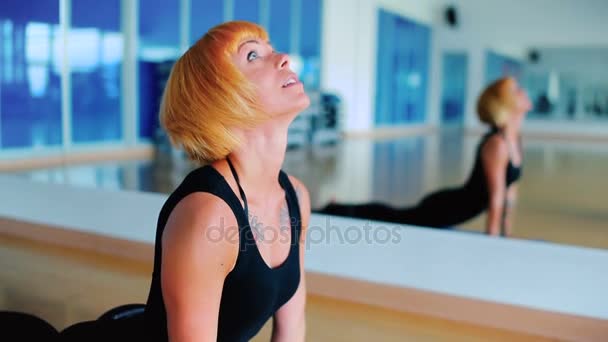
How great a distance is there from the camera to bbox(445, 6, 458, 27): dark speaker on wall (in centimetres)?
1466

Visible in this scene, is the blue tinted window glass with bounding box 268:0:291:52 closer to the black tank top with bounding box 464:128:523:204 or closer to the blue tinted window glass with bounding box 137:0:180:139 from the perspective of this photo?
the blue tinted window glass with bounding box 137:0:180:139

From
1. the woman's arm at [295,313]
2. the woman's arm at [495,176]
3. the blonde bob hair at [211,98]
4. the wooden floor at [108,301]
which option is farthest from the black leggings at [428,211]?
the blonde bob hair at [211,98]

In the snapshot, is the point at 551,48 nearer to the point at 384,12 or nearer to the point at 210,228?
the point at 384,12

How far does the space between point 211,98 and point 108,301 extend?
5.62 ft

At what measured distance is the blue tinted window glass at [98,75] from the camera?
620 cm

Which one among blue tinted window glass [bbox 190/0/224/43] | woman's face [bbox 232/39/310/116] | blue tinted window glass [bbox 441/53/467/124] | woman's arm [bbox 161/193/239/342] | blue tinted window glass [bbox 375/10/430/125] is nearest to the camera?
woman's arm [bbox 161/193/239/342]

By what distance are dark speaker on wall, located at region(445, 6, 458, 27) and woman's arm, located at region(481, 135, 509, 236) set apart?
41.4 feet

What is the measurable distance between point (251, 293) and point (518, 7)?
13.6 meters

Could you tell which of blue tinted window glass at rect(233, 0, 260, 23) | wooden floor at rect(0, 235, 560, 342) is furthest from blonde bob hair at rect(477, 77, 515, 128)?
blue tinted window glass at rect(233, 0, 260, 23)

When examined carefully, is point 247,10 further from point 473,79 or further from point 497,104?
point 473,79

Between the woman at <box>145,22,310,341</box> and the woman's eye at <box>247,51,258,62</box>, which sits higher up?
the woman's eye at <box>247,51,258,62</box>

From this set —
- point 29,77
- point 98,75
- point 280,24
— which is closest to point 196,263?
point 29,77

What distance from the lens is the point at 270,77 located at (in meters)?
1.11

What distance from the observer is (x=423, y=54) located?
49.9ft
